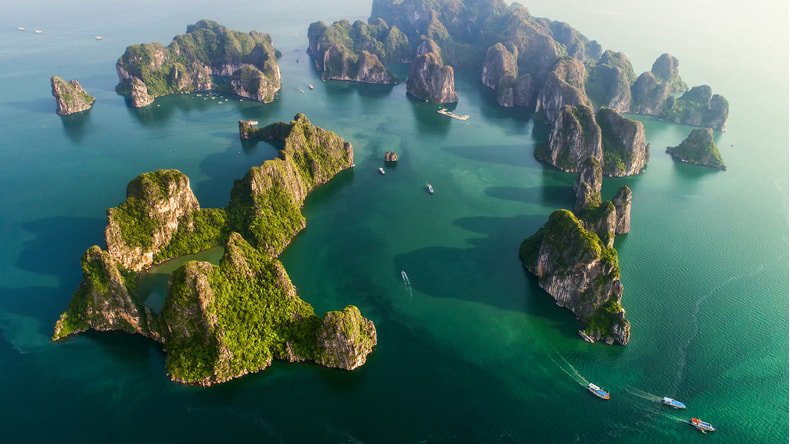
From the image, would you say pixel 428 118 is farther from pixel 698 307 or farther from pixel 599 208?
pixel 698 307

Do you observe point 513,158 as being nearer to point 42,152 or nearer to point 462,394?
point 462,394

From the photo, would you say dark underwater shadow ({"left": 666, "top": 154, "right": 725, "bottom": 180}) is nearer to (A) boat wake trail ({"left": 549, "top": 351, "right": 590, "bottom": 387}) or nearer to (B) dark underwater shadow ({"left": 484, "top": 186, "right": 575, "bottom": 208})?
(B) dark underwater shadow ({"left": 484, "top": 186, "right": 575, "bottom": 208})

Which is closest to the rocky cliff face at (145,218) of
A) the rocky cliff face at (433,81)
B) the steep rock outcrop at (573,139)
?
the steep rock outcrop at (573,139)

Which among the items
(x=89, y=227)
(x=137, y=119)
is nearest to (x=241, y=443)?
(x=89, y=227)

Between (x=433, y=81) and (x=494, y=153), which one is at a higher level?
(x=433, y=81)

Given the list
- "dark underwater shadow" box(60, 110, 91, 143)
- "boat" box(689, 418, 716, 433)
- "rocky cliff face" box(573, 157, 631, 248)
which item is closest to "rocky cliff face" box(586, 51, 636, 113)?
Answer: "rocky cliff face" box(573, 157, 631, 248)

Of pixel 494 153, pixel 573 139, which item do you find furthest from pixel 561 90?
pixel 494 153
